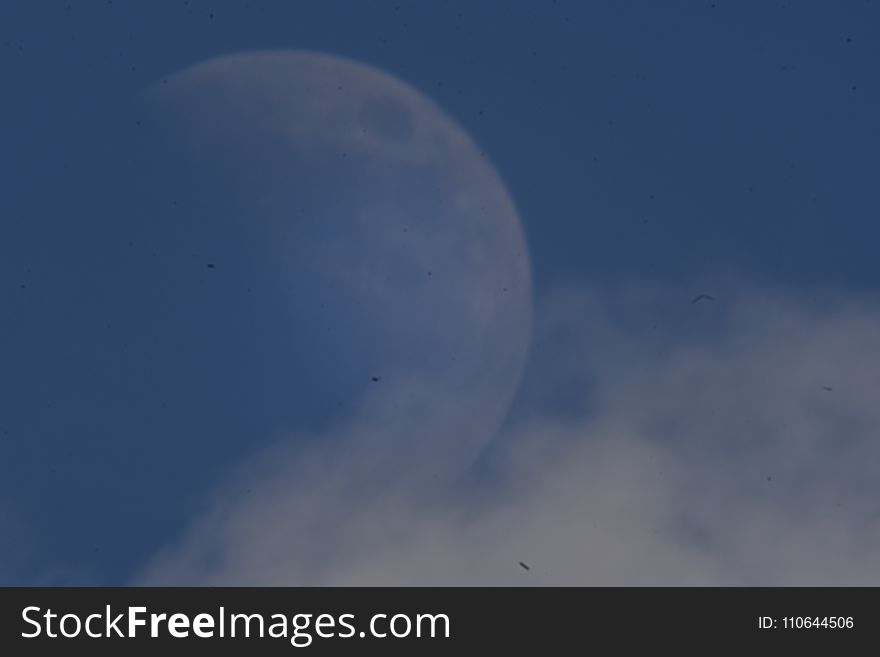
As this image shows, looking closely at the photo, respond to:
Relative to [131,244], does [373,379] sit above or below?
below

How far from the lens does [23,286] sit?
892 cm

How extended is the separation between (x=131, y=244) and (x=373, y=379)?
2.41 metres

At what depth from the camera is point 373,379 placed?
8.80 meters
